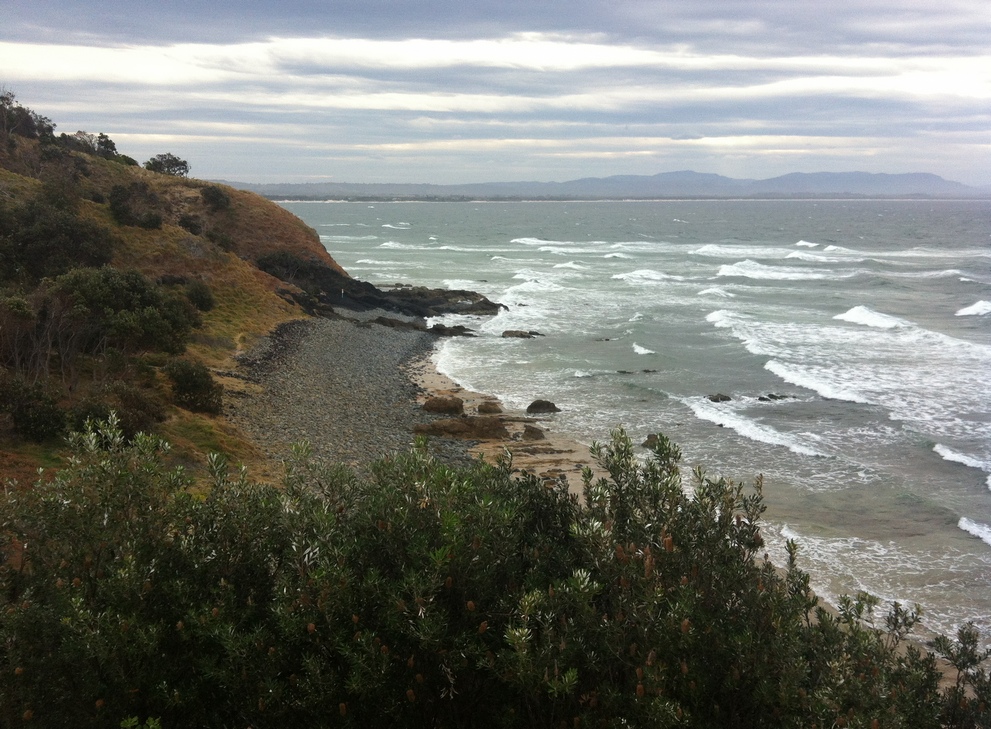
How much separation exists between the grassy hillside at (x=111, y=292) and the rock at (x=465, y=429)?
5.74 metres

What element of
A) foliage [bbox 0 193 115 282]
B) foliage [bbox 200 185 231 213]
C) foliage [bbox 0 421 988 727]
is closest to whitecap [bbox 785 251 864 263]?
foliage [bbox 200 185 231 213]

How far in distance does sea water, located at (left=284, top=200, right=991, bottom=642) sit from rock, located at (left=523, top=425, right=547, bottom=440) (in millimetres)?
1144

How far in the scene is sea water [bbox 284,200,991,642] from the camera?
16.4 metres

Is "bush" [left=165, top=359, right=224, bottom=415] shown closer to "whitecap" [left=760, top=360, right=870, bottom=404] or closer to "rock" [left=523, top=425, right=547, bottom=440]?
"rock" [left=523, top=425, right=547, bottom=440]

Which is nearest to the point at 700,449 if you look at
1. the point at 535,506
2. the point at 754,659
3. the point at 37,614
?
the point at 535,506

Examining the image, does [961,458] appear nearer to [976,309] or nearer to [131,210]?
[976,309]

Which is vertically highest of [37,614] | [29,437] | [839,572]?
[37,614]

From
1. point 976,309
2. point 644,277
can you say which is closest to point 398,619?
point 976,309

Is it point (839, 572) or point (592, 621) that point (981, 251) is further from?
point (592, 621)

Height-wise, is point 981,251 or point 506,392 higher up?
point 981,251

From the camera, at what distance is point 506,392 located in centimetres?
2836

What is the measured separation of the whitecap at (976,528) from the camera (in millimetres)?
16516

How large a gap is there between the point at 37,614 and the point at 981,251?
99205 mm

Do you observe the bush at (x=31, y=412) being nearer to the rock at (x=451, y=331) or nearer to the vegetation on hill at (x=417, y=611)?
the vegetation on hill at (x=417, y=611)
